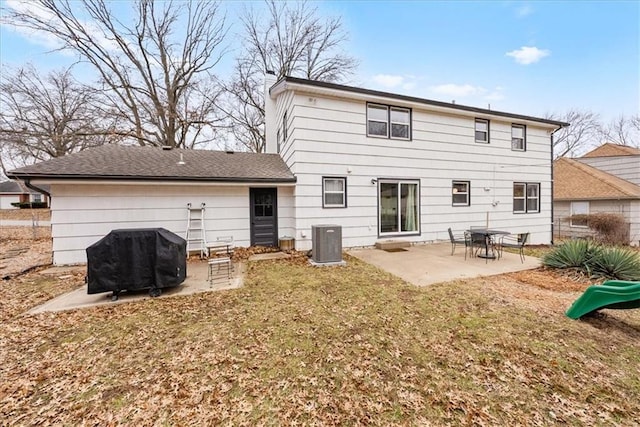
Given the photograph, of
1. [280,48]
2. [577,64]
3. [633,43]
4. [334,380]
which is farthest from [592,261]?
[280,48]

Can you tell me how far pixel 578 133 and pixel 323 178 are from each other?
1397 inches

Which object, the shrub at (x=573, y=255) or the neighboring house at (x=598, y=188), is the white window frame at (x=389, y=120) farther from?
the neighboring house at (x=598, y=188)

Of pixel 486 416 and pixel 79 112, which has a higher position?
pixel 79 112

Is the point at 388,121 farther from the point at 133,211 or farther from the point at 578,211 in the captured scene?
the point at 578,211

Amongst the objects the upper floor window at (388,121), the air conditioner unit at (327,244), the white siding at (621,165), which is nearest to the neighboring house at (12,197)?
the air conditioner unit at (327,244)

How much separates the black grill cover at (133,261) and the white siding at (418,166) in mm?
4282

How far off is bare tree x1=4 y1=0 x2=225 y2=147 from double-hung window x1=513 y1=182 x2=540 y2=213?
1869 cm

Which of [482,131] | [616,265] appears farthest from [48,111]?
[616,265]

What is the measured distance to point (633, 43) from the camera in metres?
11.8

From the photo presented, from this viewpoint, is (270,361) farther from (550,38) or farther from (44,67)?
(44,67)

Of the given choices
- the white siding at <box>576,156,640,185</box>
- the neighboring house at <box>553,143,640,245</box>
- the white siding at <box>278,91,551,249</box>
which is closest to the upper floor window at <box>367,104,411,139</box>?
the white siding at <box>278,91,551,249</box>

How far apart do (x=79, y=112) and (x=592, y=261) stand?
25533mm

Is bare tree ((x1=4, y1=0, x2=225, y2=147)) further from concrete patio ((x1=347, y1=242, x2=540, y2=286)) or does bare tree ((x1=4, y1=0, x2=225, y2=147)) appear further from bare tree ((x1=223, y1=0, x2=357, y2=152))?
concrete patio ((x1=347, y1=242, x2=540, y2=286))

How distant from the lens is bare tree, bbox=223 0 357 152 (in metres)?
17.9
